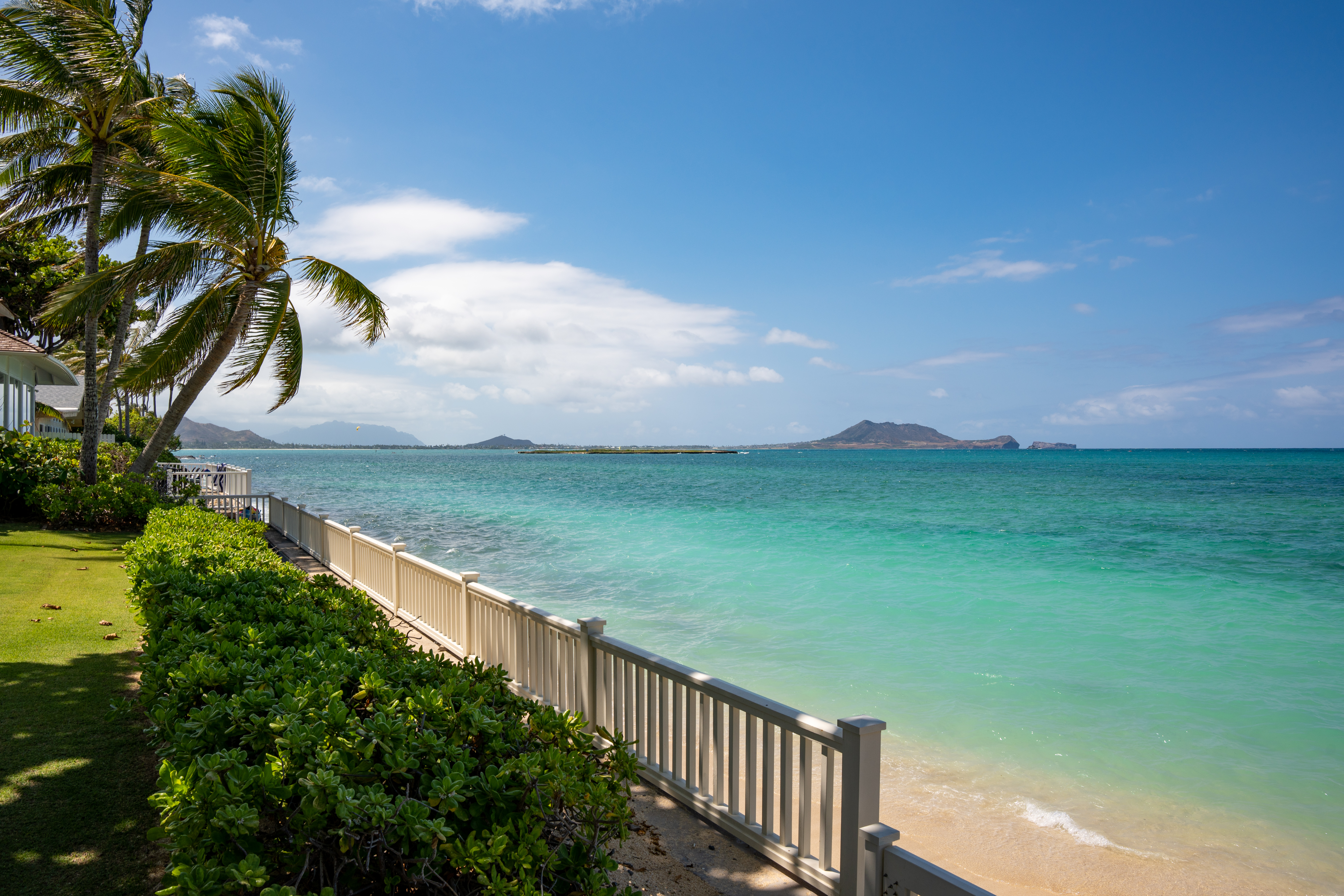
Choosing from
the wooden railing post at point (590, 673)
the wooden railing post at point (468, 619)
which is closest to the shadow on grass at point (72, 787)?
the wooden railing post at point (590, 673)

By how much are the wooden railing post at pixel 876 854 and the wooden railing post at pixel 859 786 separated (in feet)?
0.87

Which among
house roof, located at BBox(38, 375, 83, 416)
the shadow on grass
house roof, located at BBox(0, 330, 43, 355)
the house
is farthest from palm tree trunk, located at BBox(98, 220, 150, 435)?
house roof, located at BBox(38, 375, 83, 416)

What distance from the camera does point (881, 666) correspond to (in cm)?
Answer: 1045

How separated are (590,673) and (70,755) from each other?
10.9 ft

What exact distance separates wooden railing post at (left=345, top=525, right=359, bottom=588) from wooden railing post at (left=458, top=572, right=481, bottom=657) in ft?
13.7

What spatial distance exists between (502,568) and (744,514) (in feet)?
57.3

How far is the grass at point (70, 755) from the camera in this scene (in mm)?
3439

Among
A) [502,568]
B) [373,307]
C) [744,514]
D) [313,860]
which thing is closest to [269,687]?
[313,860]

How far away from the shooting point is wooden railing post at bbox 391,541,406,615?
29.7ft

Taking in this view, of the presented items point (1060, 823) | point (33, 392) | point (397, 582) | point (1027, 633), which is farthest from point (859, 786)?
point (33, 392)

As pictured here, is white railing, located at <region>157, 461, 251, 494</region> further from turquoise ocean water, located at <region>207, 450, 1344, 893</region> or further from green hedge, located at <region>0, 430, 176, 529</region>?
turquoise ocean water, located at <region>207, 450, 1344, 893</region>

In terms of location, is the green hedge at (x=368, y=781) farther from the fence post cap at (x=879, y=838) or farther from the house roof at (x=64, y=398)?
the house roof at (x=64, y=398)

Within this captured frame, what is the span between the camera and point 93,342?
15.2 m

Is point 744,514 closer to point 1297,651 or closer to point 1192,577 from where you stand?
point 1192,577
